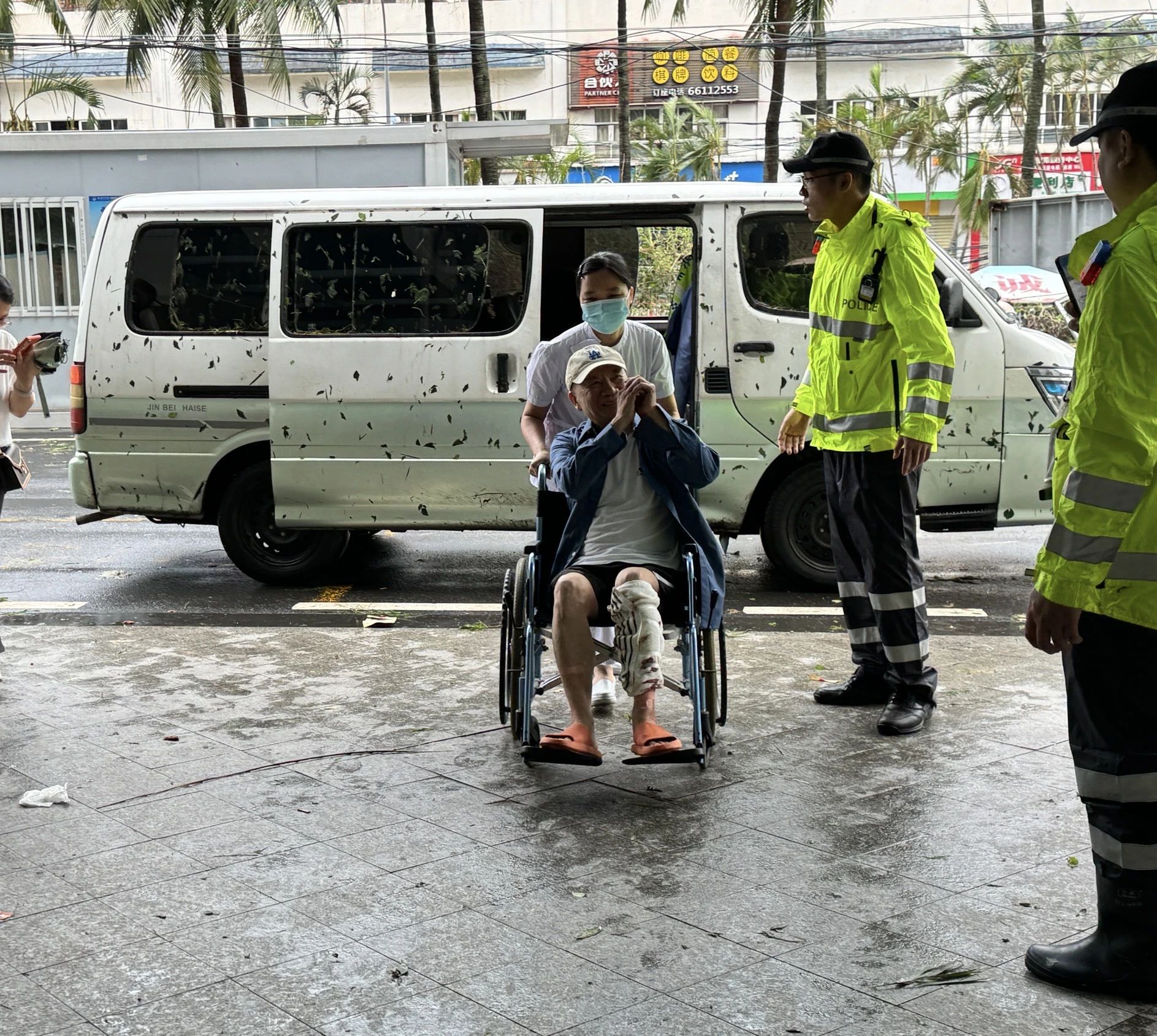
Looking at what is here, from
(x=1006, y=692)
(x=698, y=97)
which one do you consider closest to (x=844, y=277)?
(x=1006, y=692)

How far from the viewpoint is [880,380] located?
202 inches

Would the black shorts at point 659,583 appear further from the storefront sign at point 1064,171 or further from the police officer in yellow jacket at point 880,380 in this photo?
the storefront sign at point 1064,171

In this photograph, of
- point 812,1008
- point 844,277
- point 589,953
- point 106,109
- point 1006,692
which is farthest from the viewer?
point 106,109

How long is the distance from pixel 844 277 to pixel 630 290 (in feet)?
2.63

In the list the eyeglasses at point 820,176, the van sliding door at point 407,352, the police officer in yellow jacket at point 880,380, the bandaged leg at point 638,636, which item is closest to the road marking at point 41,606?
Answer: the van sliding door at point 407,352

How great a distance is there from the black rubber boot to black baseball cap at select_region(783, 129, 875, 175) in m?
2.86

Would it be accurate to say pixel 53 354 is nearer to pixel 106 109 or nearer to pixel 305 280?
pixel 305 280

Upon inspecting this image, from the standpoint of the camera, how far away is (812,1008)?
298 centimetres

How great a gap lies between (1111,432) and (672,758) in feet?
6.60

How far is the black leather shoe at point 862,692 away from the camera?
5469 millimetres

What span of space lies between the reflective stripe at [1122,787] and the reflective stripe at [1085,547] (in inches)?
20.7

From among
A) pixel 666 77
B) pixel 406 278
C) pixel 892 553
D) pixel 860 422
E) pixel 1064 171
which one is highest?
pixel 666 77

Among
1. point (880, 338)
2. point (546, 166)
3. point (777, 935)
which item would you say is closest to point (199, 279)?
point (880, 338)

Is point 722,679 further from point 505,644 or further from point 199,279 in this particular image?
point 199,279
